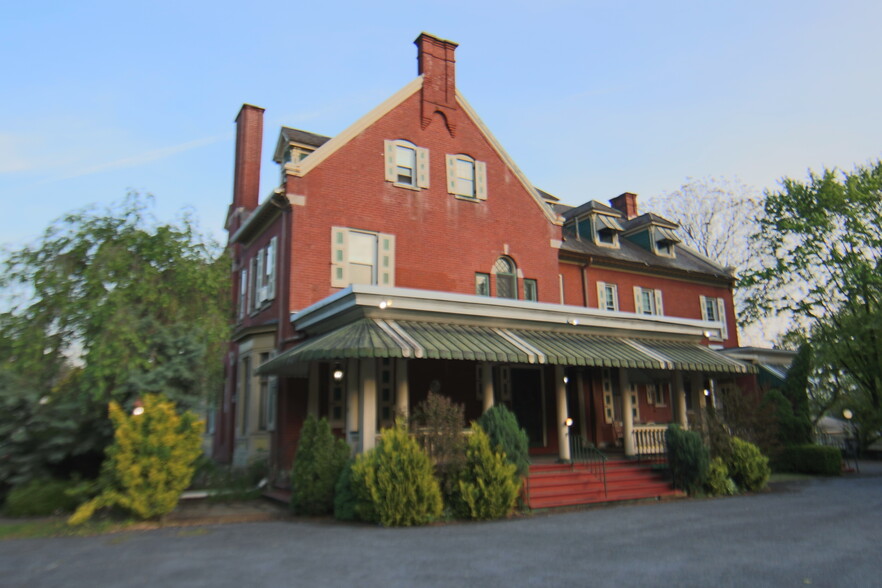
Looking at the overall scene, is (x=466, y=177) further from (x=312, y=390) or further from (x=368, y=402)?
(x=368, y=402)

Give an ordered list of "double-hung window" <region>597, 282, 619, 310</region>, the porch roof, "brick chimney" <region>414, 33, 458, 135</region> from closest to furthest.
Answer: the porch roof → "brick chimney" <region>414, 33, 458, 135</region> → "double-hung window" <region>597, 282, 619, 310</region>

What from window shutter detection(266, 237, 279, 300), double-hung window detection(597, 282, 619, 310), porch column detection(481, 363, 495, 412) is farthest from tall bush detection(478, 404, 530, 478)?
double-hung window detection(597, 282, 619, 310)

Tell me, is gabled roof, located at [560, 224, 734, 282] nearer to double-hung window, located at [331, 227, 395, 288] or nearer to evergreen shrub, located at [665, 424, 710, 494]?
double-hung window, located at [331, 227, 395, 288]

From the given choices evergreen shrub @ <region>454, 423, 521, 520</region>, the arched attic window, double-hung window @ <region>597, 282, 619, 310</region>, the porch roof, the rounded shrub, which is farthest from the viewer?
double-hung window @ <region>597, 282, 619, 310</region>

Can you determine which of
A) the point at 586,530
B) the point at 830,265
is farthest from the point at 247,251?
the point at 830,265

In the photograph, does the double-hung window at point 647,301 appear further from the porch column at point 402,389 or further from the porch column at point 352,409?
the porch column at point 352,409

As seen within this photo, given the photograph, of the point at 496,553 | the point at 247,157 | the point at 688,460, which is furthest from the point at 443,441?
the point at 247,157

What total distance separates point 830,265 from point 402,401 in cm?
2235

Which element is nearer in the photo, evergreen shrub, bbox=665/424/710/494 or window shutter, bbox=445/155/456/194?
evergreen shrub, bbox=665/424/710/494

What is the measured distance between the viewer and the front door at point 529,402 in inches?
765

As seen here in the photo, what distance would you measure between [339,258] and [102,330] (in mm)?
6182

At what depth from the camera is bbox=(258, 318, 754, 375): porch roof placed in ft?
40.1

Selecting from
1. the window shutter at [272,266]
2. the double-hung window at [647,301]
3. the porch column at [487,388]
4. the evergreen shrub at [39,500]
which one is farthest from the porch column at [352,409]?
the double-hung window at [647,301]

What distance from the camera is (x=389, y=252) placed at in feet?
59.0
